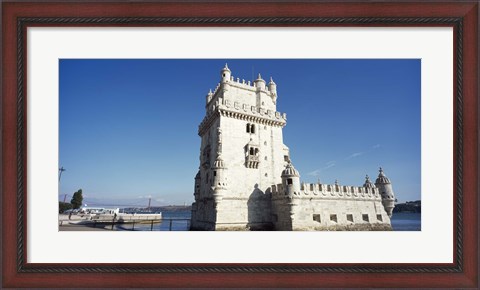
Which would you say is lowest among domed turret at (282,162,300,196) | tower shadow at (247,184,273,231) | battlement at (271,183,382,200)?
tower shadow at (247,184,273,231)

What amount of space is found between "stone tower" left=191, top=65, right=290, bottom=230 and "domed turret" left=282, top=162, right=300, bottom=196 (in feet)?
5.46

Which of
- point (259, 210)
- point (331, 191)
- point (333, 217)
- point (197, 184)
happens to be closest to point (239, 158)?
point (259, 210)

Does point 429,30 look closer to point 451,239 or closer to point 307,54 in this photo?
point 307,54

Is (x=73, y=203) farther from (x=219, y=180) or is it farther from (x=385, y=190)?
(x=385, y=190)

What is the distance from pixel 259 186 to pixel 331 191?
472 cm

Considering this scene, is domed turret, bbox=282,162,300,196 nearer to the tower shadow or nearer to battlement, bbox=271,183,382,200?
battlement, bbox=271,183,382,200

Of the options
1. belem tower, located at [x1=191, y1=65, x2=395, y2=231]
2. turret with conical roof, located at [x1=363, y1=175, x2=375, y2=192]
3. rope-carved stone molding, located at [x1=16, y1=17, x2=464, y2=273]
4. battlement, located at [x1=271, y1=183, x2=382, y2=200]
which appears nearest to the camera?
rope-carved stone molding, located at [x1=16, y1=17, x2=464, y2=273]

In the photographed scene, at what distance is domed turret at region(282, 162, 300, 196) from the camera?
16781mm

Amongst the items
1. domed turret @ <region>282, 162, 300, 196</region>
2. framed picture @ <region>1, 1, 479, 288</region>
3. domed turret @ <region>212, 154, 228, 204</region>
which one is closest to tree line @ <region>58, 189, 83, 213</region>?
framed picture @ <region>1, 1, 479, 288</region>

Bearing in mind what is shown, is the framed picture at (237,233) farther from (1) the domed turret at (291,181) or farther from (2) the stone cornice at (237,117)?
(2) the stone cornice at (237,117)

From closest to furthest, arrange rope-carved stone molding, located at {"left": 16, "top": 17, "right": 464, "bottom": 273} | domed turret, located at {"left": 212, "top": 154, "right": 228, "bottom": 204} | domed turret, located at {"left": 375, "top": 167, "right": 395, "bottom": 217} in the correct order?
rope-carved stone molding, located at {"left": 16, "top": 17, "right": 464, "bottom": 273} < domed turret, located at {"left": 212, "top": 154, "right": 228, "bottom": 204} < domed turret, located at {"left": 375, "top": 167, "right": 395, "bottom": 217}
